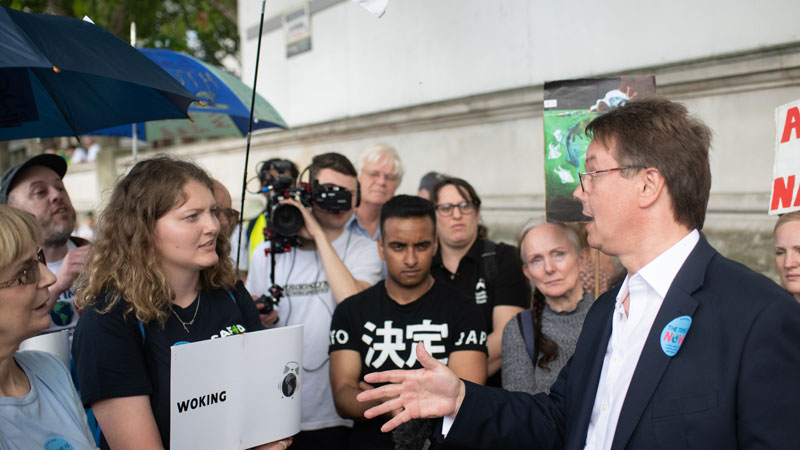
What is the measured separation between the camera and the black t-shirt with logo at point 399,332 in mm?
2945

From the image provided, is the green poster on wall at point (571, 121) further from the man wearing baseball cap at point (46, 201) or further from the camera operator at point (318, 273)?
the man wearing baseball cap at point (46, 201)

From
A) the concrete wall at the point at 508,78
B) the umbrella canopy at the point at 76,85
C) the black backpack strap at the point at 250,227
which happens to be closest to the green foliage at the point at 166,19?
the concrete wall at the point at 508,78

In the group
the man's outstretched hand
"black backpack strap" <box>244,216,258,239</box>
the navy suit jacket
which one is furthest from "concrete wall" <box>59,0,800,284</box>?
the navy suit jacket

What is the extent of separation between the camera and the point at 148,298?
230 centimetres

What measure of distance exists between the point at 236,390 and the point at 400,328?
3.06ft

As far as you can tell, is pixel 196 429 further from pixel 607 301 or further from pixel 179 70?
pixel 179 70

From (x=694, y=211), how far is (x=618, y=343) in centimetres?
43

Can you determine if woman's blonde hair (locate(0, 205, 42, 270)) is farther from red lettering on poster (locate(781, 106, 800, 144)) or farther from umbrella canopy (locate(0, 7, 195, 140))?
red lettering on poster (locate(781, 106, 800, 144))

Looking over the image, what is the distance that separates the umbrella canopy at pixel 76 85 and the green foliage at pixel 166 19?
5.66m

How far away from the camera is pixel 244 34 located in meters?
9.54

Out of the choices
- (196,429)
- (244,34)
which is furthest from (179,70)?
(244,34)

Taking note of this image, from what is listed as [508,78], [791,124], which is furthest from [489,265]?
[508,78]

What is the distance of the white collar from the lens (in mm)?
1797

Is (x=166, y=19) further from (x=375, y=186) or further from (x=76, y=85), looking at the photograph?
(x=76, y=85)
